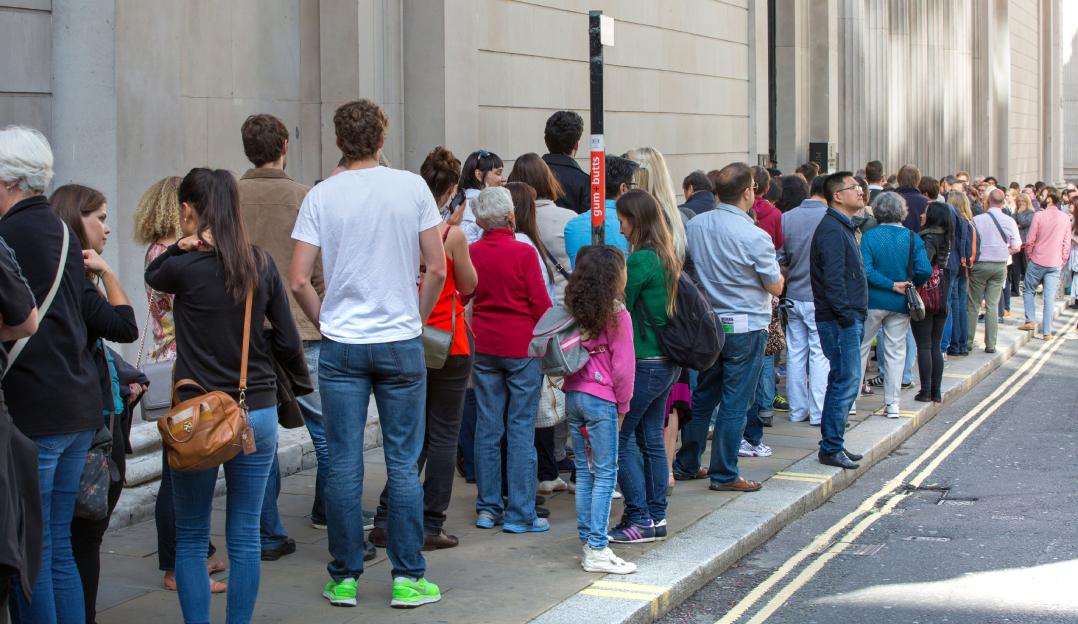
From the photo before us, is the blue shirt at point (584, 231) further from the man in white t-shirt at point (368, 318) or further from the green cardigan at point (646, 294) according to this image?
the man in white t-shirt at point (368, 318)

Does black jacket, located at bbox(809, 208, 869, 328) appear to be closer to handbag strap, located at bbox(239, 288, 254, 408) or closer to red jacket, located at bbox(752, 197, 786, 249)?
red jacket, located at bbox(752, 197, 786, 249)

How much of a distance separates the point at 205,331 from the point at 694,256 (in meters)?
3.60

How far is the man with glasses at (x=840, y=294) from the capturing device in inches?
287

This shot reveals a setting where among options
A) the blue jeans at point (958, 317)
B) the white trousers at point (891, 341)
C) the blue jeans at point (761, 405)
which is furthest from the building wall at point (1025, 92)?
the blue jeans at point (761, 405)

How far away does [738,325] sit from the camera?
652cm

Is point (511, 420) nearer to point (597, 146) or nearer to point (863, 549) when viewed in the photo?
point (597, 146)

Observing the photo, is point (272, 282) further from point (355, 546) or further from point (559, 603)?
point (559, 603)

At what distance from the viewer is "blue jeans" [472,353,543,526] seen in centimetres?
563

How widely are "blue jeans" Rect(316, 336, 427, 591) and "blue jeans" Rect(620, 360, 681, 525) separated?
1.29 m

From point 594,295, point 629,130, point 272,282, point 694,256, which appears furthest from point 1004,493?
point 629,130

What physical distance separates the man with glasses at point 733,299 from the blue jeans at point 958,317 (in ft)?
20.5

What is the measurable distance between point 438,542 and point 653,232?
189 cm

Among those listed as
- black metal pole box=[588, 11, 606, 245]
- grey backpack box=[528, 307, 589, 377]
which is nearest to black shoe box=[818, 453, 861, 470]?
black metal pole box=[588, 11, 606, 245]

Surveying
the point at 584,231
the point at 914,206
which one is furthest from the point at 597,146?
the point at 914,206
